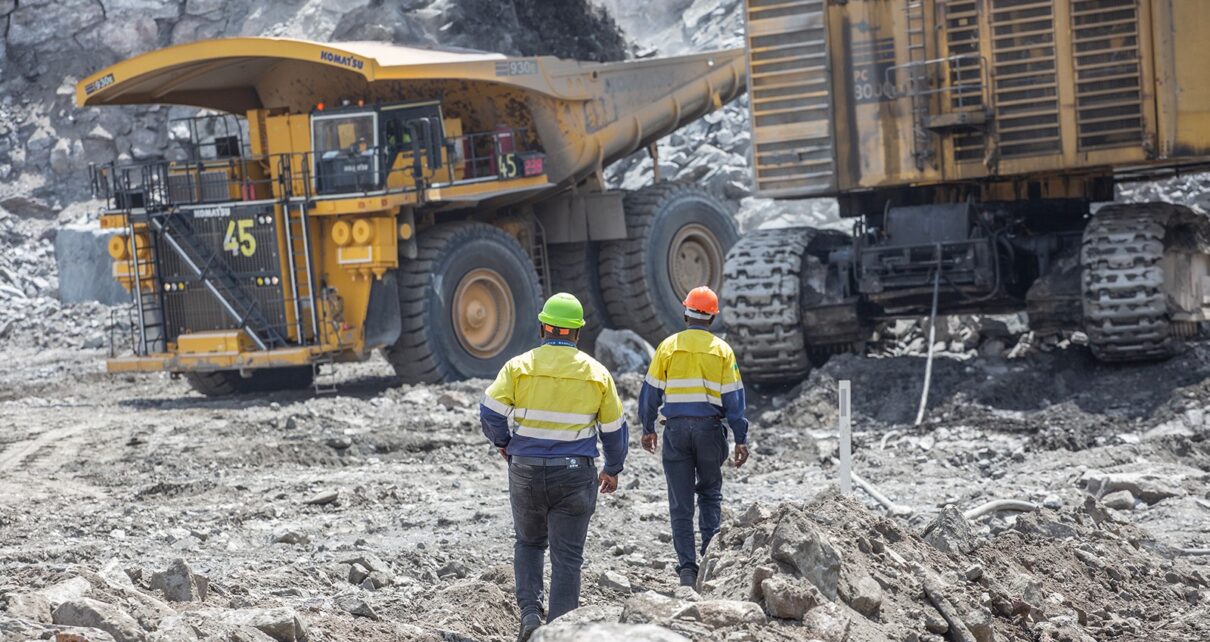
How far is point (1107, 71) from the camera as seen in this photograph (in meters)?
12.5

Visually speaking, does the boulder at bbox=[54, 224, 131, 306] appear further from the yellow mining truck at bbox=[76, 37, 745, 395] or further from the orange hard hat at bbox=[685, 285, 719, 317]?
the orange hard hat at bbox=[685, 285, 719, 317]

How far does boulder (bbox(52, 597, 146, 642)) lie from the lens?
582 cm

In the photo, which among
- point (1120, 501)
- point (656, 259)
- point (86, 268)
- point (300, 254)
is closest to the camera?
point (1120, 501)

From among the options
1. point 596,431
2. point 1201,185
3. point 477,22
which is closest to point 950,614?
point 596,431

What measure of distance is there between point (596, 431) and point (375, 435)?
5898mm

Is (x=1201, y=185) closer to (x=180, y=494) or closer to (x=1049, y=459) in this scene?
(x=1049, y=459)

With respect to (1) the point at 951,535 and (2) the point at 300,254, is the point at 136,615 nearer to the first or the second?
(1) the point at 951,535

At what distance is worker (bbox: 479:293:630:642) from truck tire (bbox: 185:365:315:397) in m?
10.2

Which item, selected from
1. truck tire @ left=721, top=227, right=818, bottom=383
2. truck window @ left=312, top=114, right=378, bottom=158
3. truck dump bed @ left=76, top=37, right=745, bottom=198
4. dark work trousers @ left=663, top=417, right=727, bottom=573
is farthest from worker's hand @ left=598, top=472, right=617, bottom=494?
truck window @ left=312, top=114, right=378, bottom=158

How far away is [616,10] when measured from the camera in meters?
Answer: 29.7

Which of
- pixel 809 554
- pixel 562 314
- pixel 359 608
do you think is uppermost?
pixel 562 314

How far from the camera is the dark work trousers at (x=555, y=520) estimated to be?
7.04 metres

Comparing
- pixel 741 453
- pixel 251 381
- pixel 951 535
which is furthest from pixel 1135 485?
pixel 251 381

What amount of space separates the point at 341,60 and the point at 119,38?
45.0 feet
